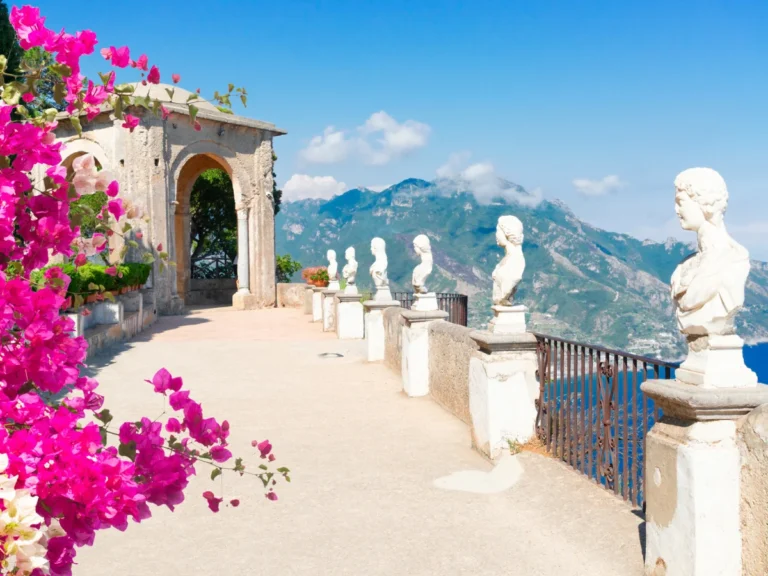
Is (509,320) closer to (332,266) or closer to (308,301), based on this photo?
(332,266)

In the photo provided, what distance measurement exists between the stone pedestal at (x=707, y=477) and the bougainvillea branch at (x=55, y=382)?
2.38 m

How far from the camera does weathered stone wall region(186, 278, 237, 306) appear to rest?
2772 centimetres

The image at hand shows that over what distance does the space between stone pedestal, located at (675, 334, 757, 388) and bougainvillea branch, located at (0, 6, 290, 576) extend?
2443 mm

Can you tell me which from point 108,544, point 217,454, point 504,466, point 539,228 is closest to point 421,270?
point 504,466

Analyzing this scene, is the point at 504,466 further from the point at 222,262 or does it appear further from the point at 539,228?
the point at 539,228

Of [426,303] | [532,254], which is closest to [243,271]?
[426,303]

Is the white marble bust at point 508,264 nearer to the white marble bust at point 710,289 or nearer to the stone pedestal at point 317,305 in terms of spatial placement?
the white marble bust at point 710,289

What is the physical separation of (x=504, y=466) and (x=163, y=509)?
8.73 feet

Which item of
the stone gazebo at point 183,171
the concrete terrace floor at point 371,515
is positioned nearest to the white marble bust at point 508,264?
the concrete terrace floor at point 371,515

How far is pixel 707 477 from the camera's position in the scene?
3262 mm

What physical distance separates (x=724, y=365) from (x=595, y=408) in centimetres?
185

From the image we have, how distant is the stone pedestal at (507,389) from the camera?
5.87 metres

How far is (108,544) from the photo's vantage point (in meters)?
4.25

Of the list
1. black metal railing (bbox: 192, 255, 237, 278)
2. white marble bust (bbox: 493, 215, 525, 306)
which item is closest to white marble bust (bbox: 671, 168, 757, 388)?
white marble bust (bbox: 493, 215, 525, 306)
